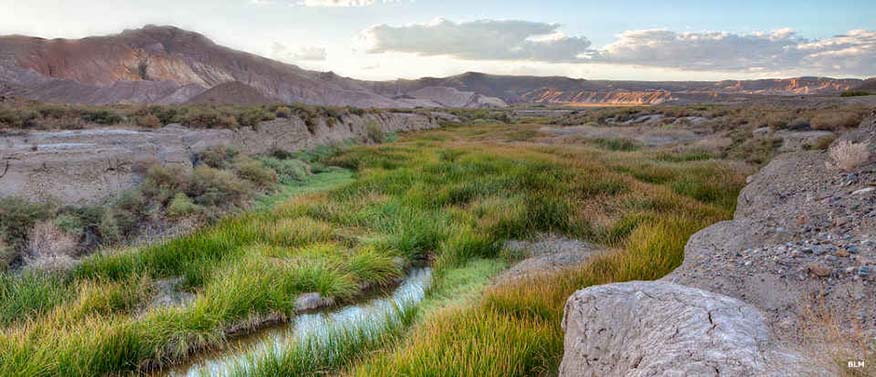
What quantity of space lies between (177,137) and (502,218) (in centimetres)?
932

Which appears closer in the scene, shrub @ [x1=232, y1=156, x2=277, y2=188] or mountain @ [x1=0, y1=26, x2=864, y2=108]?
shrub @ [x1=232, y1=156, x2=277, y2=188]

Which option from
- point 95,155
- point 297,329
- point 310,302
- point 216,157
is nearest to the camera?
point 297,329

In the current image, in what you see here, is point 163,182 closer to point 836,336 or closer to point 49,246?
point 49,246

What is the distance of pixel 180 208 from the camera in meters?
7.67

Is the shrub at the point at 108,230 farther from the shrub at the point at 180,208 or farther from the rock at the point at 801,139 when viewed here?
the rock at the point at 801,139

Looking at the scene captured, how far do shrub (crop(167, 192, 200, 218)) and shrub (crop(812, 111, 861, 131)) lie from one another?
20293 mm

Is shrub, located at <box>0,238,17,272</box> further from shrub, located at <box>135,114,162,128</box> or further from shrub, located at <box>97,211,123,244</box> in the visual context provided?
shrub, located at <box>135,114,162,128</box>

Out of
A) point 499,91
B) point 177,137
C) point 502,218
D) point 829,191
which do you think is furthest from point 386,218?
point 499,91

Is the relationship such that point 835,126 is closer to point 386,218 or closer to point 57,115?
point 386,218

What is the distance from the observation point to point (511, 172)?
11227 millimetres

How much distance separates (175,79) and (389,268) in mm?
90851

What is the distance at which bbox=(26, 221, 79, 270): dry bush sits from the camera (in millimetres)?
5406

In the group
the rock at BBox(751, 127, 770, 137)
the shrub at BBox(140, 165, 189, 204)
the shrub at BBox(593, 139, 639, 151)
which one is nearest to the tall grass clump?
the shrub at BBox(140, 165, 189, 204)

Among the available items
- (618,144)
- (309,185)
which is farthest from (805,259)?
(618,144)
